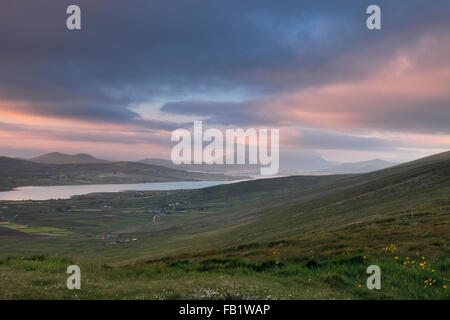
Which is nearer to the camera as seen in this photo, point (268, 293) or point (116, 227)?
point (268, 293)

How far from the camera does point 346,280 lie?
47.3ft

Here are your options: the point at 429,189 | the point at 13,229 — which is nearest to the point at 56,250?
the point at 13,229

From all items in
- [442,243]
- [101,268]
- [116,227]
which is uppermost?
[442,243]

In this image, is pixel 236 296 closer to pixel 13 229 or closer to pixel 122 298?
pixel 122 298

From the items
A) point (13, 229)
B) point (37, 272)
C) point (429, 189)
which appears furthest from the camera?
point (13, 229)

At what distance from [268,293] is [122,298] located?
6.18m

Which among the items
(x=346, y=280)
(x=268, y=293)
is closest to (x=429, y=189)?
(x=346, y=280)

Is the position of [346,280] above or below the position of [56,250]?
above

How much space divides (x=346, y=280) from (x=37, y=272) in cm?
1659
